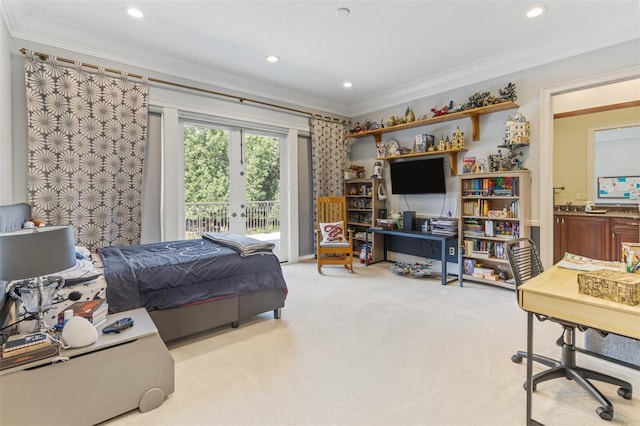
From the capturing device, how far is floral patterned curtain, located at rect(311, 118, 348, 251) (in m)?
5.48

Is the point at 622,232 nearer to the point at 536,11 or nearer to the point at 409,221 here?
the point at 409,221

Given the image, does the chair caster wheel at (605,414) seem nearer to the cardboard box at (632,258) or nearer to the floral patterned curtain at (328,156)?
the cardboard box at (632,258)

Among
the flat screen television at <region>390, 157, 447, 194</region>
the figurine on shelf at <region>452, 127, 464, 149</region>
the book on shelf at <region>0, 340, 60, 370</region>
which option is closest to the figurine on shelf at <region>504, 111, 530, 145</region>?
the figurine on shelf at <region>452, 127, 464, 149</region>

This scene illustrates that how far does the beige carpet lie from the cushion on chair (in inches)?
60.9

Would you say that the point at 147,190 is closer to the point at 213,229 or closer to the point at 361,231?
the point at 213,229

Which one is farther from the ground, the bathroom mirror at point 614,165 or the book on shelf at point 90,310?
the bathroom mirror at point 614,165

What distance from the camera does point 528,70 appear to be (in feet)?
12.5

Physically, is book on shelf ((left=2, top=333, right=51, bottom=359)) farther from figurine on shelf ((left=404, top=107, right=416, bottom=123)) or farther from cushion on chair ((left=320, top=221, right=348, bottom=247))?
figurine on shelf ((left=404, top=107, right=416, bottom=123))

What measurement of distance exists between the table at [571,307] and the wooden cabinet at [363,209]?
11.9ft

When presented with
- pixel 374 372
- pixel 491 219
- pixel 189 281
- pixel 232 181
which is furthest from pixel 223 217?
pixel 491 219

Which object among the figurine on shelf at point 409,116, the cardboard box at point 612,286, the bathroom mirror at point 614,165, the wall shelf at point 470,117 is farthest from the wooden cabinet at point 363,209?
the cardboard box at point 612,286

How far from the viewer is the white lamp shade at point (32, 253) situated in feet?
4.77

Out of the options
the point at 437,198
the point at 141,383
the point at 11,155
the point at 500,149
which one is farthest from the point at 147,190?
the point at 500,149

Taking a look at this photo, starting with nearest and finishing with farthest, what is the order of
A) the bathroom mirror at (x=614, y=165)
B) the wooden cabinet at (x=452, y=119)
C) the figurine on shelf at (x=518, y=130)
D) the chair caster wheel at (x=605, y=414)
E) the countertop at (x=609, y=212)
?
the chair caster wheel at (x=605, y=414)
the figurine on shelf at (x=518, y=130)
the wooden cabinet at (x=452, y=119)
the countertop at (x=609, y=212)
the bathroom mirror at (x=614, y=165)
